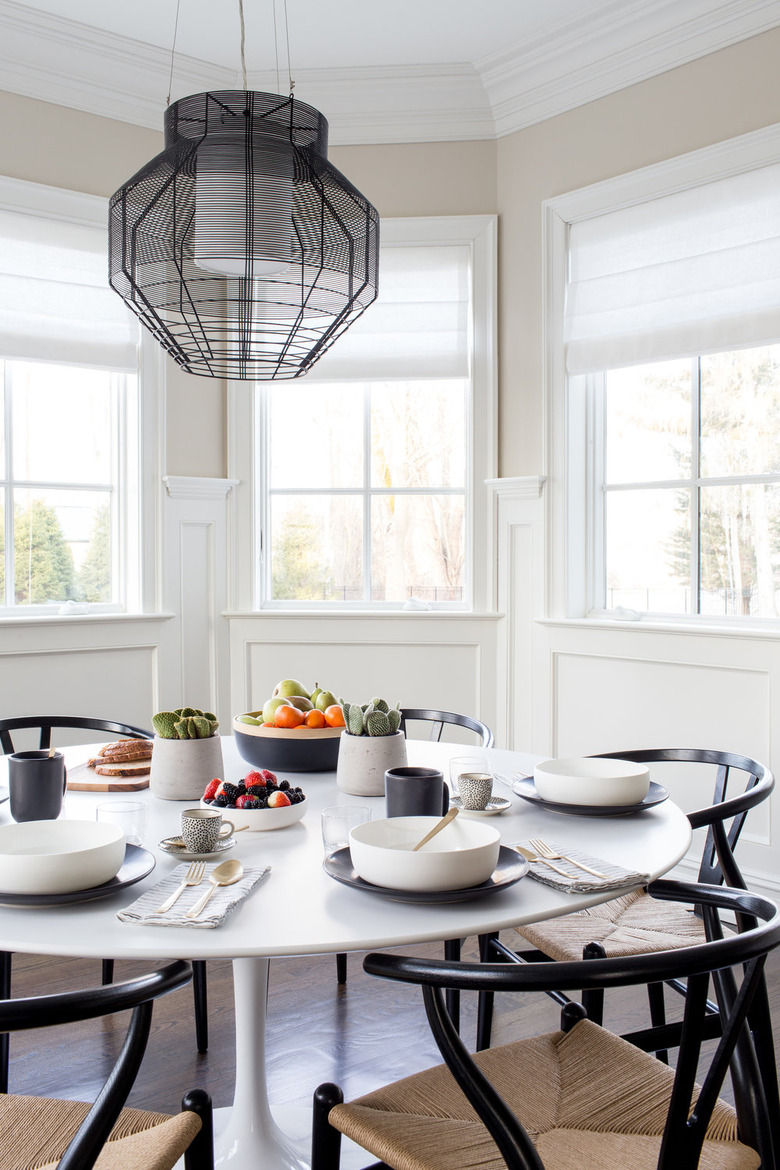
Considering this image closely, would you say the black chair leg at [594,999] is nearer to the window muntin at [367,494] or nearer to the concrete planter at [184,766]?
the concrete planter at [184,766]

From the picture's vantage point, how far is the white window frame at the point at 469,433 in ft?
12.4

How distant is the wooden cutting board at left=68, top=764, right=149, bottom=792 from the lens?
1888 mm

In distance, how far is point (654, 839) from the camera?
1559 mm

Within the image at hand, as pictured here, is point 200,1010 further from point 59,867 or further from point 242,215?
point 242,215

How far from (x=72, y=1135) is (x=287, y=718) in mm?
899

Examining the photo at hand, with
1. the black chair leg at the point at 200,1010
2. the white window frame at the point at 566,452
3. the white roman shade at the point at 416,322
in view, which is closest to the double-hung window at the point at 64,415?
the white roman shade at the point at 416,322

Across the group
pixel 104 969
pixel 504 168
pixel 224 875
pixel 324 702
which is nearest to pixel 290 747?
pixel 324 702

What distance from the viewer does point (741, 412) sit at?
10.6ft

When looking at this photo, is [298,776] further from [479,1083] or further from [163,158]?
[163,158]

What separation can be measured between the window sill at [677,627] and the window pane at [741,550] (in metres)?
0.09

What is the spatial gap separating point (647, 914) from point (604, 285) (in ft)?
7.74

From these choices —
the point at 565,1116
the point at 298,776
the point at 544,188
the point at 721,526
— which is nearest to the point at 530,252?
the point at 544,188

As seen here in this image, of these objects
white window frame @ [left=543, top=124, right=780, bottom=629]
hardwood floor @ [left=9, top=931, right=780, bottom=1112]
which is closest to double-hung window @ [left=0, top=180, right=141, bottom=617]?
hardwood floor @ [left=9, top=931, right=780, bottom=1112]

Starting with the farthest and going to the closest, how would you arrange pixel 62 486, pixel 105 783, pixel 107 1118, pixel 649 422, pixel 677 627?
pixel 62 486
pixel 649 422
pixel 677 627
pixel 105 783
pixel 107 1118
